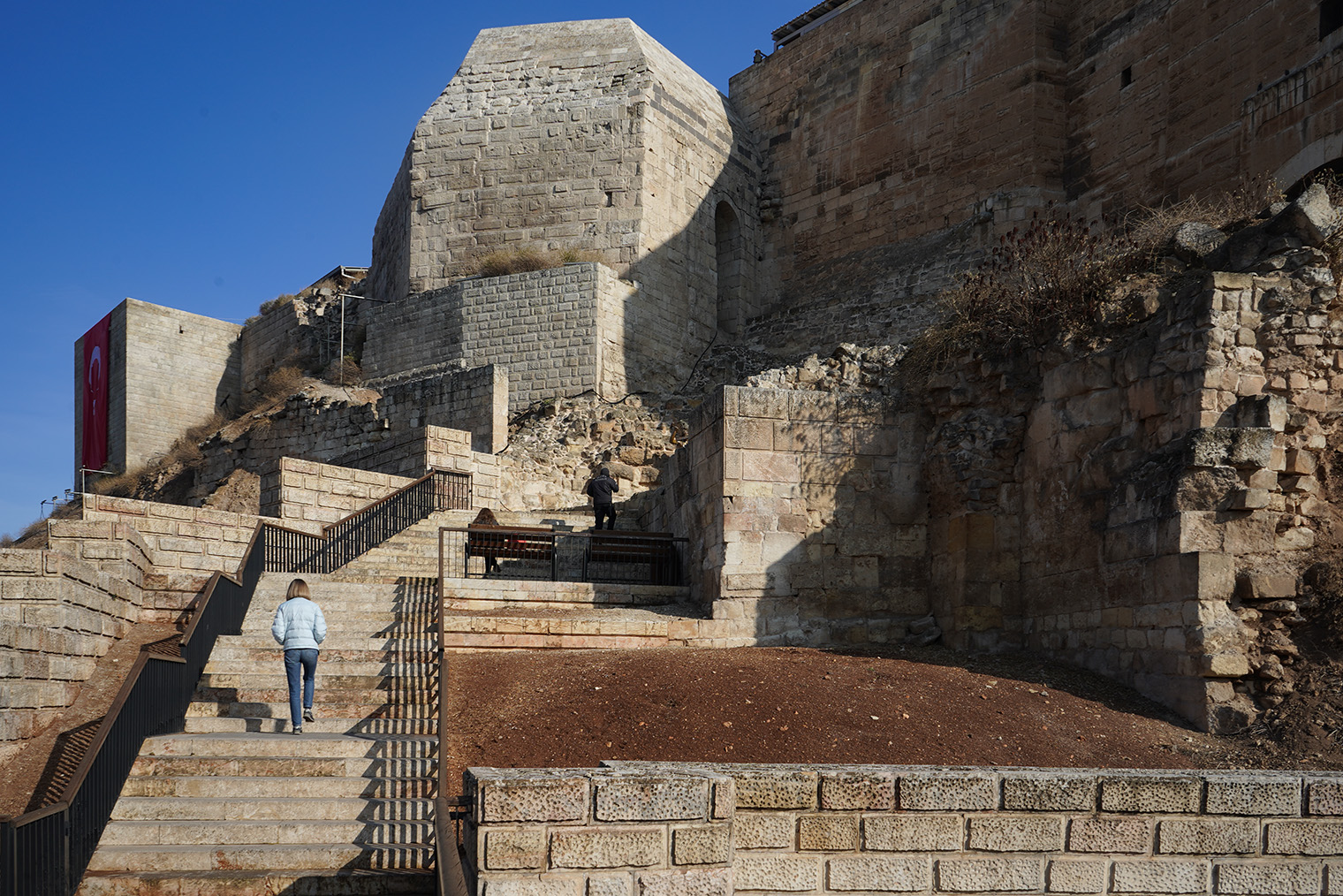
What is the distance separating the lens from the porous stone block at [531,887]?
12.5 ft

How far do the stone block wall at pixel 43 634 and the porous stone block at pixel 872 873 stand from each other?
5.33 meters

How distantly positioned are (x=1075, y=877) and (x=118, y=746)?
16.2ft

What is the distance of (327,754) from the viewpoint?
6.86 metres

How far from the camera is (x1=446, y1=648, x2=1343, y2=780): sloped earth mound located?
709 centimetres

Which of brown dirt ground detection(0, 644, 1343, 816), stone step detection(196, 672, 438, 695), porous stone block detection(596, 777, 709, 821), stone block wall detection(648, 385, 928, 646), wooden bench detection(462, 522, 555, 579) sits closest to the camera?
porous stone block detection(596, 777, 709, 821)

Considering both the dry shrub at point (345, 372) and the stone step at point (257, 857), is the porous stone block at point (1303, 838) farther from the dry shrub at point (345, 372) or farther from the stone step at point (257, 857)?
the dry shrub at point (345, 372)

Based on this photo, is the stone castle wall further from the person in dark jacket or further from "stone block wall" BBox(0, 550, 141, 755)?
"stone block wall" BBox(0, 550, 141, 755)

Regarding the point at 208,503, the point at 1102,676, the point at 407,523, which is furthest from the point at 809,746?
the point at 208,503

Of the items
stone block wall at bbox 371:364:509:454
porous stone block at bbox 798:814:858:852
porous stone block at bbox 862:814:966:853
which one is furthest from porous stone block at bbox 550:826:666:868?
stone block wall at bbox 371:364:509:454

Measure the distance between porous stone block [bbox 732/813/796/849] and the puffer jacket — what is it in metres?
4.35

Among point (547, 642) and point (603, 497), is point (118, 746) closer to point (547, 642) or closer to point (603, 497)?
point (547, 642)

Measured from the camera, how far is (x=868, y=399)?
11070 mm

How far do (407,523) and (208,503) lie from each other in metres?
8.07

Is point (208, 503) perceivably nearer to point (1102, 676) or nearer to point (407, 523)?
point (407, 523)
